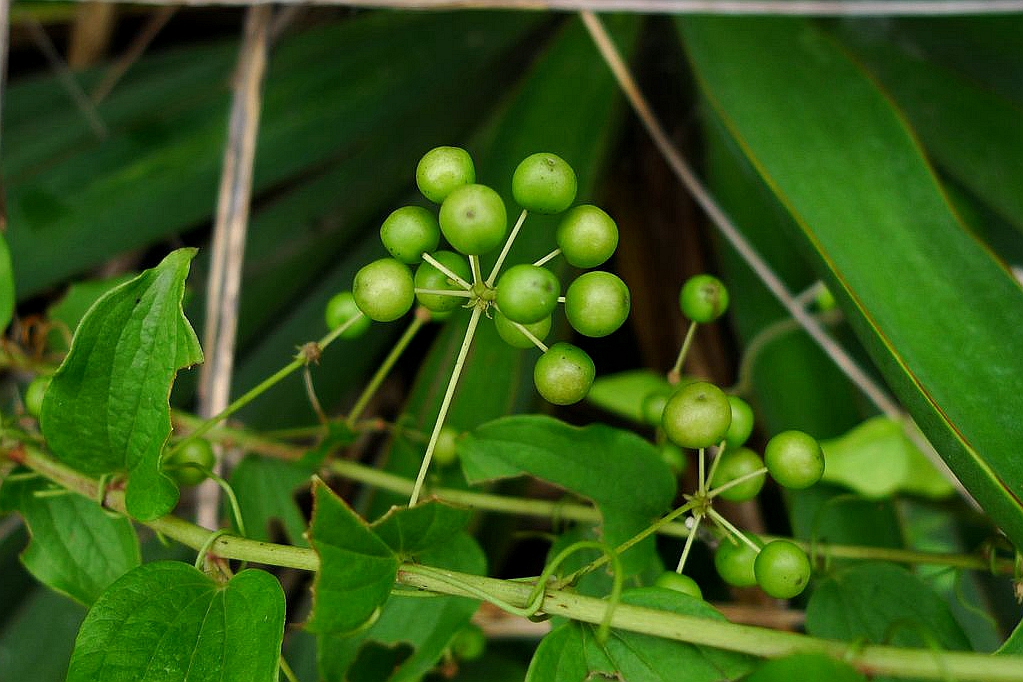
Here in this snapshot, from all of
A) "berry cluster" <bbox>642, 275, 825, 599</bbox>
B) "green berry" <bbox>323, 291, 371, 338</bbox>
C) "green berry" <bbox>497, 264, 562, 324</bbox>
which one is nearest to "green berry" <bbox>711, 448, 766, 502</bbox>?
"berry cluster" <bbox>642, 275, 825, 599</bbox>

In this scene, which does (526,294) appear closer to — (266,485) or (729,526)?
(729,526)

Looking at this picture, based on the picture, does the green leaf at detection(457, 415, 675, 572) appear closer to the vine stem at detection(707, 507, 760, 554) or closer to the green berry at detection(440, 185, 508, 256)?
the vine stem at detection(707, 507, 760, 554)

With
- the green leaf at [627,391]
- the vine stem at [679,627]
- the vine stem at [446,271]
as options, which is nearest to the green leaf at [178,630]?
the vine stem at [679,627]

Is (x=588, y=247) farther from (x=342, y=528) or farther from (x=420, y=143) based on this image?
(x=420, y=143)

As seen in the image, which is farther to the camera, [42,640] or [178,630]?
[42,640]

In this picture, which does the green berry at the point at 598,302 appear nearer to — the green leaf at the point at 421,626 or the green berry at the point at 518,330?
the green berry at the point at 518,330

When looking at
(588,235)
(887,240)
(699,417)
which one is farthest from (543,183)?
(887,240)
